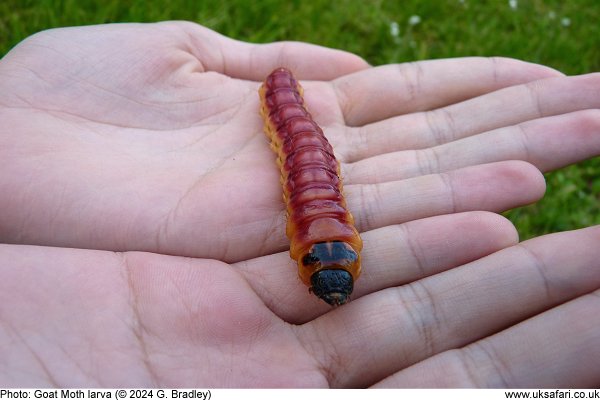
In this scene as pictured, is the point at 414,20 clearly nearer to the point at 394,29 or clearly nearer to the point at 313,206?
the point at 394,29

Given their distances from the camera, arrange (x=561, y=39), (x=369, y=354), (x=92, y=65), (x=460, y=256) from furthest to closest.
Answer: (x=561, y=39), (x=92, y=65), (x=460, y=256), (x=369, y=354)

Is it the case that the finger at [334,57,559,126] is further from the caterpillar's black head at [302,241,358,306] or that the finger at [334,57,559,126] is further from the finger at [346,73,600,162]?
the caterpillar's black head at [302,241,358,306]

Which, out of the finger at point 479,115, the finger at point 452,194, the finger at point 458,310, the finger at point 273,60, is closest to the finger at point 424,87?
the finger at point 479,115

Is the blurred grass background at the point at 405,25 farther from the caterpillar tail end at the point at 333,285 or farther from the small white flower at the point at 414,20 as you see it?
the caterpillar tail end at the point at 333,285

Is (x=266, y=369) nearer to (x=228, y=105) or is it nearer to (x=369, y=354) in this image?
(x=369, y=354)

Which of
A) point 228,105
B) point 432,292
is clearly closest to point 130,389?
point 432,292

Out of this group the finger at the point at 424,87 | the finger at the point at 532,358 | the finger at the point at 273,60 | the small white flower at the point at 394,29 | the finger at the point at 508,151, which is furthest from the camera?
the small white flower at the point at 394,29
